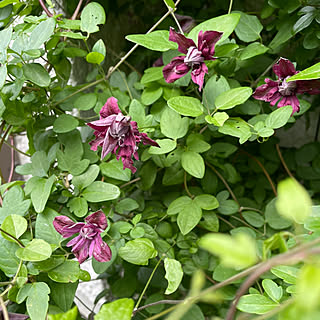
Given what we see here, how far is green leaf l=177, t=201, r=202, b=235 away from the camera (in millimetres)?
581

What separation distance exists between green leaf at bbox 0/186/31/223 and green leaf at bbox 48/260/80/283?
9cm

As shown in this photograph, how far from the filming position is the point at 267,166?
84cm

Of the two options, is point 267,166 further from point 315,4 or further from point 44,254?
point 44,254

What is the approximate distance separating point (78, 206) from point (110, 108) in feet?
0.51

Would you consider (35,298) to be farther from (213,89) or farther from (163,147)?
(213,89)

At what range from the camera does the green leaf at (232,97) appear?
0.53 metres

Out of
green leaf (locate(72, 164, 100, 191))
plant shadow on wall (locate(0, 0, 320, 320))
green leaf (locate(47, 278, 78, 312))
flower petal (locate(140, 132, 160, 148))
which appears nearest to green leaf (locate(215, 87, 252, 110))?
plant shadow on wall (locate(0, 0, 320, 320))

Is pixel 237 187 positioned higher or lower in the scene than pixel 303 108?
lower

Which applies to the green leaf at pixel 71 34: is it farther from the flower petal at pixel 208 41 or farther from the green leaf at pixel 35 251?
the green leaf at pixel 35 251

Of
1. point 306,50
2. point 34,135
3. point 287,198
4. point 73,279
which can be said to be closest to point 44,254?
point 73,279

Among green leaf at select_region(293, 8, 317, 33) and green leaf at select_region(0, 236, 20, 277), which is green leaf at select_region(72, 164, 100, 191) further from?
green leaf at select_region(293, 8, 317, 33)

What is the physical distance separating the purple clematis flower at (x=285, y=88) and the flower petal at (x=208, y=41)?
0.29 feet

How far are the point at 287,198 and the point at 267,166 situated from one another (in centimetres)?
70

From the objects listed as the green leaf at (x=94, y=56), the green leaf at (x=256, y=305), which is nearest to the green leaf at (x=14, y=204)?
the green leaf at (x=94, y=56)
